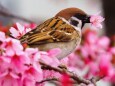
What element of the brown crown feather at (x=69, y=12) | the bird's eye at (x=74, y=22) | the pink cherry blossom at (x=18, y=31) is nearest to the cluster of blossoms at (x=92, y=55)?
the bird's eye at (x=74, y=22)

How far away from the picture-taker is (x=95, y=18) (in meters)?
2.75

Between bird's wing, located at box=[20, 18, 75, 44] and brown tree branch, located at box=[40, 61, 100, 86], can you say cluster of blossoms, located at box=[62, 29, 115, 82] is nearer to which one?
bird's wing, located at box=[20, 18, 75, 44]

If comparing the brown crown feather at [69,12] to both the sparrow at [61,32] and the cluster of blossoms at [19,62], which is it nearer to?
the sparrow at [61,32]

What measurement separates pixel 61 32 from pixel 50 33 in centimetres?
10

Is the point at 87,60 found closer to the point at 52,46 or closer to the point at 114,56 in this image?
the point at 114,56

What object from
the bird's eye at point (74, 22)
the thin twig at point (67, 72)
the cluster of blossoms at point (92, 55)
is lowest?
the thin twig at point (67, 72)

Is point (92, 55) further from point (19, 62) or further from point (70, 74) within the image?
point (19, 62)

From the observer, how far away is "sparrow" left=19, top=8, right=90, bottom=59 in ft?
8.95

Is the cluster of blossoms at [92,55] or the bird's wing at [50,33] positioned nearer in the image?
the bird's wing at [50,33]

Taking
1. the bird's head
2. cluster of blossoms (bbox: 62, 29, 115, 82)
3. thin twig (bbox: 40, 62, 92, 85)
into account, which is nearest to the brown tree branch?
thin twig (bbox: 40, 62, 92, 85)

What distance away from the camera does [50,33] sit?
2.92 m

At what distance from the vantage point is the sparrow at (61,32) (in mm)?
2728

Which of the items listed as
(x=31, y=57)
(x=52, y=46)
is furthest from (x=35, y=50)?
(x=52, y=46)

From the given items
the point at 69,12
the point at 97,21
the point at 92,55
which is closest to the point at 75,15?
the point at 69,12
